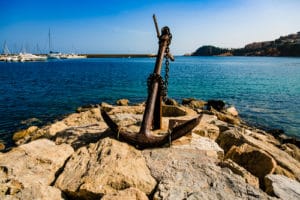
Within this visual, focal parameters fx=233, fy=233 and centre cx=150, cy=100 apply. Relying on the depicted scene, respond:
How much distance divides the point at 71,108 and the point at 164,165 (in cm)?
1401

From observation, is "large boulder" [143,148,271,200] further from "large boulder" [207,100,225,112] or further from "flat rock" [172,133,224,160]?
"large boulder" [207,100,225,112]

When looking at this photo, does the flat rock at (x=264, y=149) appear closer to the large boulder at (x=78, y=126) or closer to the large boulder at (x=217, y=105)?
the large boulder at (x=78, y=126)

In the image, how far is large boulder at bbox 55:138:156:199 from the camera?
325 centimetres

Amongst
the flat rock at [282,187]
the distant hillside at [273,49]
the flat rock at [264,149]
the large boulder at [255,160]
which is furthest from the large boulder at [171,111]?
the distant hillside at [273,49]

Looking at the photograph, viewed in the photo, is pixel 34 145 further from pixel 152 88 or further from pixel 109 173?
pixel 152 88

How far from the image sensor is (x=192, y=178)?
3.44m

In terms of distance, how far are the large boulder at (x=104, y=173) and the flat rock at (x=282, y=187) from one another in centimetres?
180

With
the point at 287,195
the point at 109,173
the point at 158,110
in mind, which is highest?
the point at 158,110

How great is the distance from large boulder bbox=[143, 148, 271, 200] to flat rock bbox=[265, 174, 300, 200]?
19.1 inches

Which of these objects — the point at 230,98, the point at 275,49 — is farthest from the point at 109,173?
the point at 275,49

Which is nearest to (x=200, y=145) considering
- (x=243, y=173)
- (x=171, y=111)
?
(x=243, y=173)

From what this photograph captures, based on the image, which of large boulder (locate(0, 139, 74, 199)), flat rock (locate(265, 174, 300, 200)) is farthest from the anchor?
flat rock (locate(265, 174, 300, 200))

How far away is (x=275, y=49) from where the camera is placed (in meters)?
136

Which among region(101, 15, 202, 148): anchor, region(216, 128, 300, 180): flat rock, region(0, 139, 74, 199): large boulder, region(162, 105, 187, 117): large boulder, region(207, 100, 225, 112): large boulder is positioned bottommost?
region(207, 100, 225, 112): large boulder
